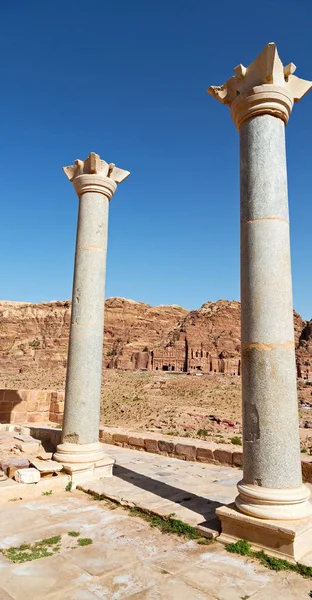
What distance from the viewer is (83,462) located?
7262 millimetres

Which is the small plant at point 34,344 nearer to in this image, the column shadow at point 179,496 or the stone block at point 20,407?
the stone block at point 20,407

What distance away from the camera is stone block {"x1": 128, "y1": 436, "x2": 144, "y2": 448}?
10.6 metres

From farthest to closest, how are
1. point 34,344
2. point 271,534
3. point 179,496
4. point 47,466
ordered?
point 34,344
point 47,466
point 179,496
point 271,534

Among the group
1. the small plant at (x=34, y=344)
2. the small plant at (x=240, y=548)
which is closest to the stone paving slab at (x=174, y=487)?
the small plant at (x=240, y=548)

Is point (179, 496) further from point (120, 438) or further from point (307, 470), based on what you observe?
point (120, 438)

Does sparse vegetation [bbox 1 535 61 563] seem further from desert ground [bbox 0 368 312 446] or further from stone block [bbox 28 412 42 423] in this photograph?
stone block [bbox 28 412 42 423]

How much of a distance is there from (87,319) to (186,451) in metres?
4.09

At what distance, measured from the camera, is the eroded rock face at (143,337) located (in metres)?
77.5

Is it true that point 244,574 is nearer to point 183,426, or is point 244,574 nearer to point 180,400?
point 183,426

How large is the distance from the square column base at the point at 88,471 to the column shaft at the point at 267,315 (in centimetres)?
349

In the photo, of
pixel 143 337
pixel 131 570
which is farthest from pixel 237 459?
pixel 143 337

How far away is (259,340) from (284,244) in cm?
129

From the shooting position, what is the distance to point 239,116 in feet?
18.8

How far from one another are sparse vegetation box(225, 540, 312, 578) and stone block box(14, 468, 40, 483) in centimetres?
343
